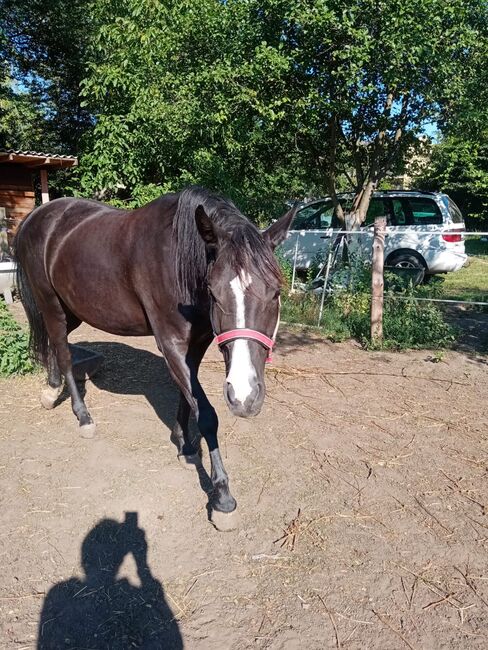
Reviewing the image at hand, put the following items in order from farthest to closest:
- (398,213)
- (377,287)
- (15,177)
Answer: (15,177), (398,213), (377,287)

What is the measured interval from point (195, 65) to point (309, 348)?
6.07 meters

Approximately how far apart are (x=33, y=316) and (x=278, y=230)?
3.17 meters

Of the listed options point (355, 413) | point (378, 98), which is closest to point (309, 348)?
point (355, 413)

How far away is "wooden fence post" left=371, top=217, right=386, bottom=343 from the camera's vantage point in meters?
6.41

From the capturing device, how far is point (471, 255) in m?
16.9

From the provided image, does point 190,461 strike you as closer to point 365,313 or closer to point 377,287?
point 377,287

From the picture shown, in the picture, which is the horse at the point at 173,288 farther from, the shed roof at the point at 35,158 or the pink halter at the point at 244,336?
the shed roof at the point at 35,158

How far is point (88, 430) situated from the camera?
3.80m

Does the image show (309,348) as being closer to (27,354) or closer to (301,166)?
(27,354)

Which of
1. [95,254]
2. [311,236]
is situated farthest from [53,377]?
[311,236]

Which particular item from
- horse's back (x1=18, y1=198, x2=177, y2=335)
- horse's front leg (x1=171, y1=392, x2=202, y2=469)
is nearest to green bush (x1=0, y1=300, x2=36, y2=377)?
horse's back (x1=18, y1=198, x2=177, y2=335)

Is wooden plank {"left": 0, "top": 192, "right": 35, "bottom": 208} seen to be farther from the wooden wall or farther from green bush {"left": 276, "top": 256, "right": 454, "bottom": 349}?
green bush {"left": 276, "top": 256, "right": 454, "bottom": 349}

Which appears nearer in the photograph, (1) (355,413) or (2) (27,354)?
(1) (355,413)

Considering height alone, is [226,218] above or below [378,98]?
below
